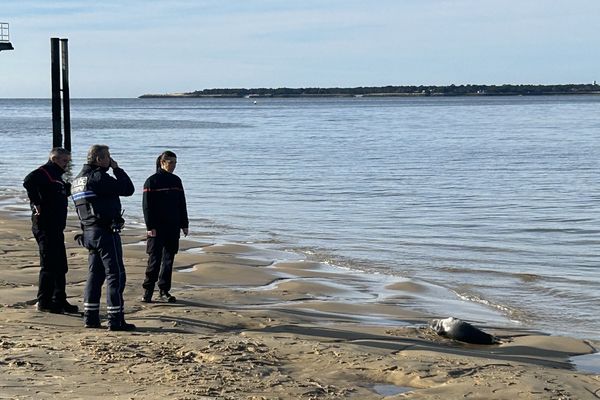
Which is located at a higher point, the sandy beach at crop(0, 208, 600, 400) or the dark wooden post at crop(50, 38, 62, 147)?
the dark wooden post at crop(50, 38, 62, 147)

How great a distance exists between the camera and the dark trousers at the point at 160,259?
1038 cm

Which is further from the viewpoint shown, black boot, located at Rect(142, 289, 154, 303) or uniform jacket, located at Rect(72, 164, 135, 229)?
black boot, located at Rect(142, 289, 154, 303)

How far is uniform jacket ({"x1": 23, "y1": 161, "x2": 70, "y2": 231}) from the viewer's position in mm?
9461

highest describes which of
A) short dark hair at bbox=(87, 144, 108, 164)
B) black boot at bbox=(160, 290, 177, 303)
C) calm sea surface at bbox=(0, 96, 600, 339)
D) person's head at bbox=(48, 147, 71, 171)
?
short dark hair at bbox=(87, 144, 108, 164)

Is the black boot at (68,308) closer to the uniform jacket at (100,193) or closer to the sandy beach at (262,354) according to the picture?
the sandy beach at (262,354)

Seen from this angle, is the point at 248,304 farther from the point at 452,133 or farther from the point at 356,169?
the point at 452,133

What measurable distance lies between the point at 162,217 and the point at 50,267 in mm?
1254

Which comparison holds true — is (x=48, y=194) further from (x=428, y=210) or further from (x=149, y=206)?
(x=428, y=210)

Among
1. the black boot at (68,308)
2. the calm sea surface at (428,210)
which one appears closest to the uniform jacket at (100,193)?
the black boot at (68,308)

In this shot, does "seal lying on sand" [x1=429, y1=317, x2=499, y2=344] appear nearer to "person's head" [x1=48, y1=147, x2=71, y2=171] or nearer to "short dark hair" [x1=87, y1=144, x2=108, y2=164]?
"short dark hair" [x1=87, y1=144, x2=108, y2=164]

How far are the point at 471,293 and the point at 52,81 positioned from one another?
68.7 feet

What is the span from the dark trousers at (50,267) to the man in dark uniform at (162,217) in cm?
99

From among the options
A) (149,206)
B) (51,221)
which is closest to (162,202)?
(149,206)

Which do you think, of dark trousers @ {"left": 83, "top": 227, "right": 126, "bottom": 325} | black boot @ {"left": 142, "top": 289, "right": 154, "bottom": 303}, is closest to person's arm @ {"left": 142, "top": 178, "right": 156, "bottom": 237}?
black boot @ {"left": 142, "top": 289, "right": 154, "bottom": 303}
